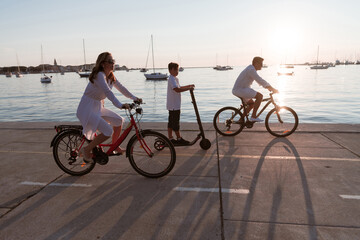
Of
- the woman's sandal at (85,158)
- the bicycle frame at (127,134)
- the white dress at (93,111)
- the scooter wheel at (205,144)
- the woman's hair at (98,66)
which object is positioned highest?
the woman's hair at (98,66)

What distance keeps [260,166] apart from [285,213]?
1.53 m

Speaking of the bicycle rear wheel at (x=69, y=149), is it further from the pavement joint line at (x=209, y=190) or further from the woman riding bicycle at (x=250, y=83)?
the woman riding bicycle at (x=250, y=83)

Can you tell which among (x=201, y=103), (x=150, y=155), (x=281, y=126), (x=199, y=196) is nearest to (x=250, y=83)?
(x=281, y=126)

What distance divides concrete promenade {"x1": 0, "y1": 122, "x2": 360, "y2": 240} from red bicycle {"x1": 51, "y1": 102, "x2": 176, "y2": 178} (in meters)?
0.18

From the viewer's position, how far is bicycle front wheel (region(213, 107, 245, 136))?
6680 millimetres

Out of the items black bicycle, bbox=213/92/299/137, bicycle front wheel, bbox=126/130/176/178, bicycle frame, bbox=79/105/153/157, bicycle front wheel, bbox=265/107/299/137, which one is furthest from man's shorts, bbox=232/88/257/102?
bicycle frame, bbox=79/105/153/157

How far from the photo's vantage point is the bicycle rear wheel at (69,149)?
14.0 ft

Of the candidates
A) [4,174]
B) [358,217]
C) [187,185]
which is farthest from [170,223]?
[4,174]

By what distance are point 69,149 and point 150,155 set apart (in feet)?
4.66

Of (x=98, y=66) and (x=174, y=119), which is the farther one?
(x=174, y=119)

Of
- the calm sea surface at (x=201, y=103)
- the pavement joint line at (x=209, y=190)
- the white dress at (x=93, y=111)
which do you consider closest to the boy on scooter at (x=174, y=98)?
the white dress at (x=93, y=111)

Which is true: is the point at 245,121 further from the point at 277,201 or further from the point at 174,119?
the point at 277,201

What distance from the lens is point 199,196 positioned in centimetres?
354

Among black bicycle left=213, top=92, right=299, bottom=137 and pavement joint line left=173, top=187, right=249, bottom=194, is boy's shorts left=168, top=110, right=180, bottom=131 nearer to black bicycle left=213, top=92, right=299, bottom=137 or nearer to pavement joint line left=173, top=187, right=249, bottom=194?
black bicycle left=213, top=92, right=299, bottom=137
